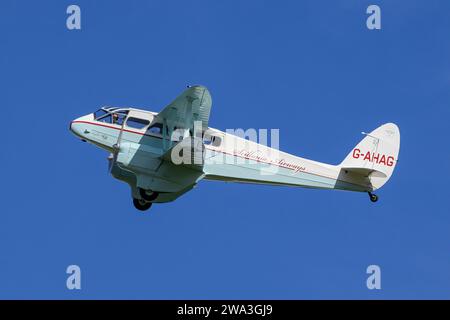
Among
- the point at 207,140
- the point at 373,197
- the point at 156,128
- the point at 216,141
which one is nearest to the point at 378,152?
the point at 373,197

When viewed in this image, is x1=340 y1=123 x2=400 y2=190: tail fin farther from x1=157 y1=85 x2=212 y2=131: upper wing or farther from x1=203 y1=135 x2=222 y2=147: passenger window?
x1=157 y1=85 x2=212 y2=131: upper wing

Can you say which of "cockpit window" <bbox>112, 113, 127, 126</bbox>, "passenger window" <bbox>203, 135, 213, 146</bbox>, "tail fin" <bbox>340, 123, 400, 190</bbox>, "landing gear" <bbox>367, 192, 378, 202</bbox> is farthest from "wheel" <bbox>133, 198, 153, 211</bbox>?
"landing gear" <bbox>367, 192, 378, 202</bbox>

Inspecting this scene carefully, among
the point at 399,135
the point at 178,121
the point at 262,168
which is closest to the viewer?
the point at 178,121

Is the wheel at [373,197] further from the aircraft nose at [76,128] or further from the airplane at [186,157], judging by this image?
the aircraft nose at [76,128]

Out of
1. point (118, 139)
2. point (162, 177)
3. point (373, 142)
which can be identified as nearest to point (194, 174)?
point (162, 177)

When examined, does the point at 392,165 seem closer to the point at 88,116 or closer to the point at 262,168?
the point at 262,168

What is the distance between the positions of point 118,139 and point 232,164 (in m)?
4.16

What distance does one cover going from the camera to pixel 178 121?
85.5ft

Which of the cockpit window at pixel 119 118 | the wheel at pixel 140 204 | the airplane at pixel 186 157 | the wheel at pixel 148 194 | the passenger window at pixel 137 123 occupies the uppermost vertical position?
the cockpit window at pixel 119 118

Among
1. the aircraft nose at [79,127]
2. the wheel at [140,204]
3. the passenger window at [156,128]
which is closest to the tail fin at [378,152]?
the passenger window at [156,128]

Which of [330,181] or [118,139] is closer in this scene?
[118,139]

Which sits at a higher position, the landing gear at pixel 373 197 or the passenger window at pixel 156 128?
the passenger window at pixel 156 128

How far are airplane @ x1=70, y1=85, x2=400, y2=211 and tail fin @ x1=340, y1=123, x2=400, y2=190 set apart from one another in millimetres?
637

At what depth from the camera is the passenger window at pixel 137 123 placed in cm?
2652
